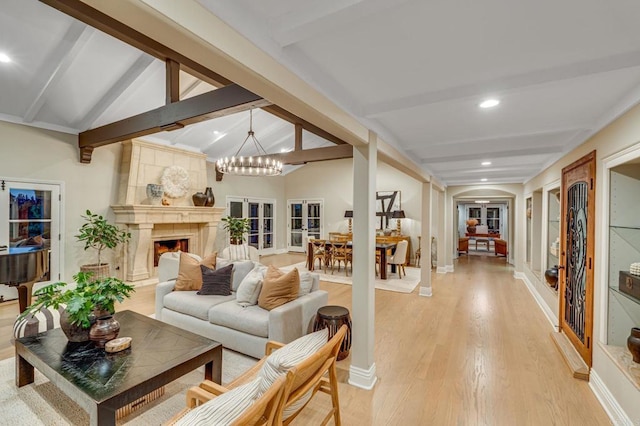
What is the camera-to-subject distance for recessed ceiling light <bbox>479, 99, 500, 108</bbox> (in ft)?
7.42

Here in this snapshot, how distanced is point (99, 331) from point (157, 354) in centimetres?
52

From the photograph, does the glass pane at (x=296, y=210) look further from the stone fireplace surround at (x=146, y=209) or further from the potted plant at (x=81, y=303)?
the potted plant at (x=81, y=303)

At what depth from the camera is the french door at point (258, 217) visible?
368 inches

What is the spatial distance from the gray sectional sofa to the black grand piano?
137 cm

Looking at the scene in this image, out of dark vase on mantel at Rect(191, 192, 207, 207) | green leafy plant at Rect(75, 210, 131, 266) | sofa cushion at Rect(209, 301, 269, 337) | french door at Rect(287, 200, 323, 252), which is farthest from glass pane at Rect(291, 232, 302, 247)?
sofa cushion at Rect(209, 301, 269, 337)

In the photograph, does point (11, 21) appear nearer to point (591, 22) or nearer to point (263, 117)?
point (263, 117)

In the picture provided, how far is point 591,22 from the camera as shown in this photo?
4.51ft

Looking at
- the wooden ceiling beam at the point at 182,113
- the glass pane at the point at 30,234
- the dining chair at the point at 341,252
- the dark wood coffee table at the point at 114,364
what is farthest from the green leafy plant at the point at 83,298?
the dining chair at the point at 341,252

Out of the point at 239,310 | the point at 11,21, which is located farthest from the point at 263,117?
the point at 239,310

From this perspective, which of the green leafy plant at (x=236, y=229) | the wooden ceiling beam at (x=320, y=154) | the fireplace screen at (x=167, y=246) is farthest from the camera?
the green leafy plant at (x=236, y=229)

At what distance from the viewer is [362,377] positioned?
2.58m

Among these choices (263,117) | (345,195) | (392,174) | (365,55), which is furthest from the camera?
(345,195)

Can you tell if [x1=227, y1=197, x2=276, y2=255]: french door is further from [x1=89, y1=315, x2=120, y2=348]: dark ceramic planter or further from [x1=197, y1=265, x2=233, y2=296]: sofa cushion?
[x1=89, y1=315, x2=120, y2=348]: dark ceramic planter

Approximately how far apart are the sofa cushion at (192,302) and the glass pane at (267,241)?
6.76m
